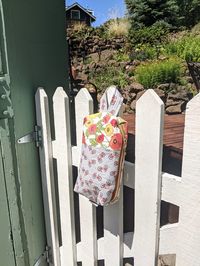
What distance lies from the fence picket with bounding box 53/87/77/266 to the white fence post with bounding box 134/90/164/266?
372mm

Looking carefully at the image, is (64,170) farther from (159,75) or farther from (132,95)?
(159,75)

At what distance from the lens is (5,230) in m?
1.35

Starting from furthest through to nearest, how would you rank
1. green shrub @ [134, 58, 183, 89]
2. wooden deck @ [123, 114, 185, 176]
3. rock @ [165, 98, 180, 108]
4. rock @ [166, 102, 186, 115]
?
green shrub @ [134, 58, 183, 89] < rock @ [165, 98, 180, 108] < rock @ [166, 102, 186, 115] < wooden deck @ [123, 114, 185, 176]

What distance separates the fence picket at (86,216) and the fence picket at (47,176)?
0.65 ft

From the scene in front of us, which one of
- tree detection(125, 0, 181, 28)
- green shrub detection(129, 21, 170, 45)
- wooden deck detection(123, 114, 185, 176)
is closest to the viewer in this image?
wooden deck detection(123, 114, 185, 176)

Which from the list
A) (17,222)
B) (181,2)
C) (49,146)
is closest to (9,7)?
(49,146)

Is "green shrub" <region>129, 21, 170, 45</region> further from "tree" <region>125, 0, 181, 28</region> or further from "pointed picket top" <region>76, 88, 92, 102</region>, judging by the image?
"pointed picket top" <region>76, 88, 92, 102</region>

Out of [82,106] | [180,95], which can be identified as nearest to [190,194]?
[82,106]

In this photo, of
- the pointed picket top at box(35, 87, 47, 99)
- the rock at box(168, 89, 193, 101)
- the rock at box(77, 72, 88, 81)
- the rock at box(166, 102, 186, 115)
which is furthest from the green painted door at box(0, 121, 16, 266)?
the rock at box(77, 72, 88, 81)

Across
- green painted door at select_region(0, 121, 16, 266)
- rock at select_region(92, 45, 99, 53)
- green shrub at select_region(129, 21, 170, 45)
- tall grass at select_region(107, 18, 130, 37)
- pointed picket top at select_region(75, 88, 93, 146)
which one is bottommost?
green painted door at select_region(0, 121, 16, 266)

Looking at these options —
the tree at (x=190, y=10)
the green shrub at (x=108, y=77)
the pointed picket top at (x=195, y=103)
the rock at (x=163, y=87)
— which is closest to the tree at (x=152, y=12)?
the tree at (x=190, y=10)

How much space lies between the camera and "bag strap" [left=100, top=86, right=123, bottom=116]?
38.4 inches

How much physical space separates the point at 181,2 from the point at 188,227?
16.9 metres

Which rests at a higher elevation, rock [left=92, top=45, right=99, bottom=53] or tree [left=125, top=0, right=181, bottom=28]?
tree [left=125, top=0, right=181, bottom=28]
